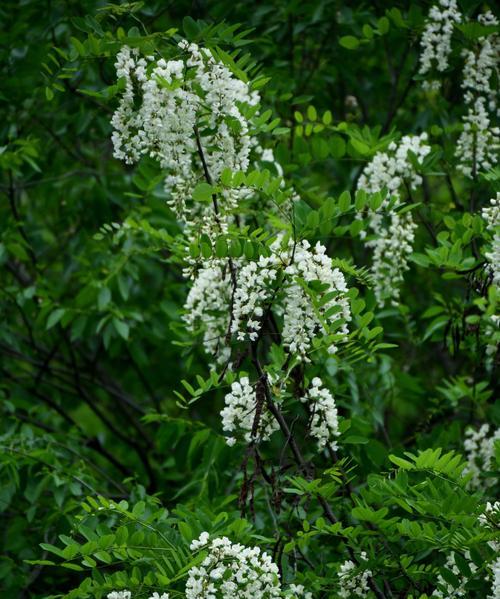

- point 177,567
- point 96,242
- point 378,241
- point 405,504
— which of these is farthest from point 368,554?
point 96,242

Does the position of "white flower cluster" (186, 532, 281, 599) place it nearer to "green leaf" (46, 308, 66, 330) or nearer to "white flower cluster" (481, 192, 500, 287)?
"white flower cluster" (481, 192, 500, 287)

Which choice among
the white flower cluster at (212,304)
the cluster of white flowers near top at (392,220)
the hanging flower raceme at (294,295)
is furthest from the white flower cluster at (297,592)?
the cluster of white flowers near top at (392,220)

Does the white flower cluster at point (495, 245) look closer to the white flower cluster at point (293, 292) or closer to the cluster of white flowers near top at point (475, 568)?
the white flower cluster at point (293, 292)

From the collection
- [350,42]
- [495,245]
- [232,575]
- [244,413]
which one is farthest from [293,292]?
[350,42]

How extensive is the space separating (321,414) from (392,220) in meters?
1.10

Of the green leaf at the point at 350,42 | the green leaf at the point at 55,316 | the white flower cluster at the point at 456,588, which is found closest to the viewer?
the white flower cluster at the point at 456,588

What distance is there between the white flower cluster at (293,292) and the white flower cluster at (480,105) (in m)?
1.52

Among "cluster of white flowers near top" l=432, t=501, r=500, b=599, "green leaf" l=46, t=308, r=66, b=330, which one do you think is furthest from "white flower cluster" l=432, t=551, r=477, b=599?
"green leaf" l=46, t=308, r=66, b=330

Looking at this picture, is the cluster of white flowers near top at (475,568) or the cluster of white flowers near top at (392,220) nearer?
the cluster of white flowers near top at (475,568)

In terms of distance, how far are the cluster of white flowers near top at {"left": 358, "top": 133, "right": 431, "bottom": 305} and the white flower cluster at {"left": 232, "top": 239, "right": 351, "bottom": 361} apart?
92 centimetres

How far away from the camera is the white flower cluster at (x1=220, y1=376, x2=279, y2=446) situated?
3262 mm

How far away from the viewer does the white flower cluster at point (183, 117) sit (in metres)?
3.32

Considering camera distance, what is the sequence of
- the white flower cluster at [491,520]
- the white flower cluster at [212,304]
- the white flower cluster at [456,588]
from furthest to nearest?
the white flower cluster at [212,304], the white flower cluster at [456,588], the white flower cluster at [491,520]

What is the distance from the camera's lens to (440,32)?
4.50 m
